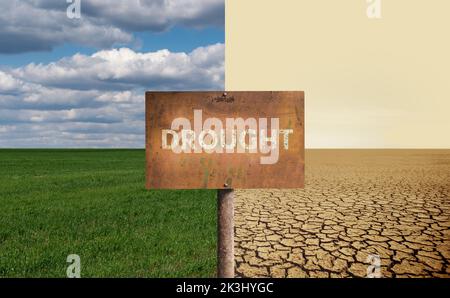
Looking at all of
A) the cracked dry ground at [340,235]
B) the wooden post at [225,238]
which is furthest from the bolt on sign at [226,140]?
the cracked dry ground at [340,235]

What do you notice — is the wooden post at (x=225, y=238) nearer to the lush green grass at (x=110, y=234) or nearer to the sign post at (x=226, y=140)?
the sign post at (x=226, y=140)

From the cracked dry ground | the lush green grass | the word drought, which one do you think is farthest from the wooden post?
the cracked dry ground

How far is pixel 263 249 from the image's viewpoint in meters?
4.68

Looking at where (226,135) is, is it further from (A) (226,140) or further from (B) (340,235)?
(B) (340,235)

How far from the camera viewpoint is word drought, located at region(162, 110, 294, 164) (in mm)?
2404

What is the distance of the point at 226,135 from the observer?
2.43 metres

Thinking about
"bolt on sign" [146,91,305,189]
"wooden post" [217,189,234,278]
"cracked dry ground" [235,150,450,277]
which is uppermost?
"bolt on sign" [146,91,305,189]

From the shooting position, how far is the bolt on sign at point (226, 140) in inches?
95.2

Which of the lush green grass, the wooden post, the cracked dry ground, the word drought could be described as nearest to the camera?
the word drought

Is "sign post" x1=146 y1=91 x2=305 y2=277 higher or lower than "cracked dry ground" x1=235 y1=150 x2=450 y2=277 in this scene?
higher

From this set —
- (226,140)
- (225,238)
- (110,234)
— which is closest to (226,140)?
(226,140)

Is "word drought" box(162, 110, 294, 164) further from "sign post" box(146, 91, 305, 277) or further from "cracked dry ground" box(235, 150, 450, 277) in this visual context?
"cracked dry ground" box(235, 150, 450, 277)

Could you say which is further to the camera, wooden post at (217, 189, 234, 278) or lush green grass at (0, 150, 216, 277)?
lush green grass at (0, 150, 216, 277)
